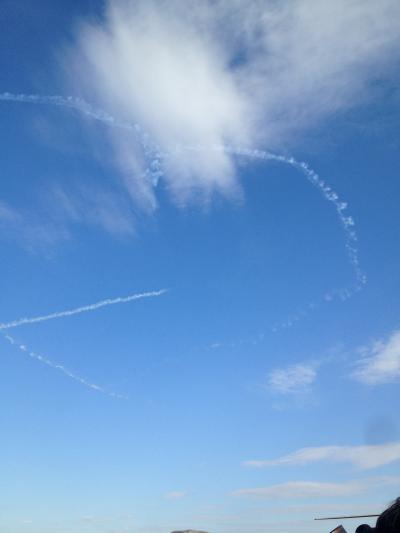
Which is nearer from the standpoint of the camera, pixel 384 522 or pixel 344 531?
pixel 384 522

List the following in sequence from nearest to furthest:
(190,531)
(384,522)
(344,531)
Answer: (384,522), (344,531), (190,531)

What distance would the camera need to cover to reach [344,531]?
11.1 m

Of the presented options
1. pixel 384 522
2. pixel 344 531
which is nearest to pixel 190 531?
pixel 344 531

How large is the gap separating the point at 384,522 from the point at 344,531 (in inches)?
90.1

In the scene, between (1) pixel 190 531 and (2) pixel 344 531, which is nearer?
(2) pixel 344 531

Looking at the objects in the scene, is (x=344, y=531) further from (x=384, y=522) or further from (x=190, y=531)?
(x=190, y=531)

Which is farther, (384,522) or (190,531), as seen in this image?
(190,531)

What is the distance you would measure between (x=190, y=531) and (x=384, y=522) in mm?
6432

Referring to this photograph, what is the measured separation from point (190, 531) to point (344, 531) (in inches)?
188

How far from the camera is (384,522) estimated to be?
9.23 m

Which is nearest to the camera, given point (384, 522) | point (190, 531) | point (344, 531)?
point (384, 522)

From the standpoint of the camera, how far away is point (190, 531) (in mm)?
13188
